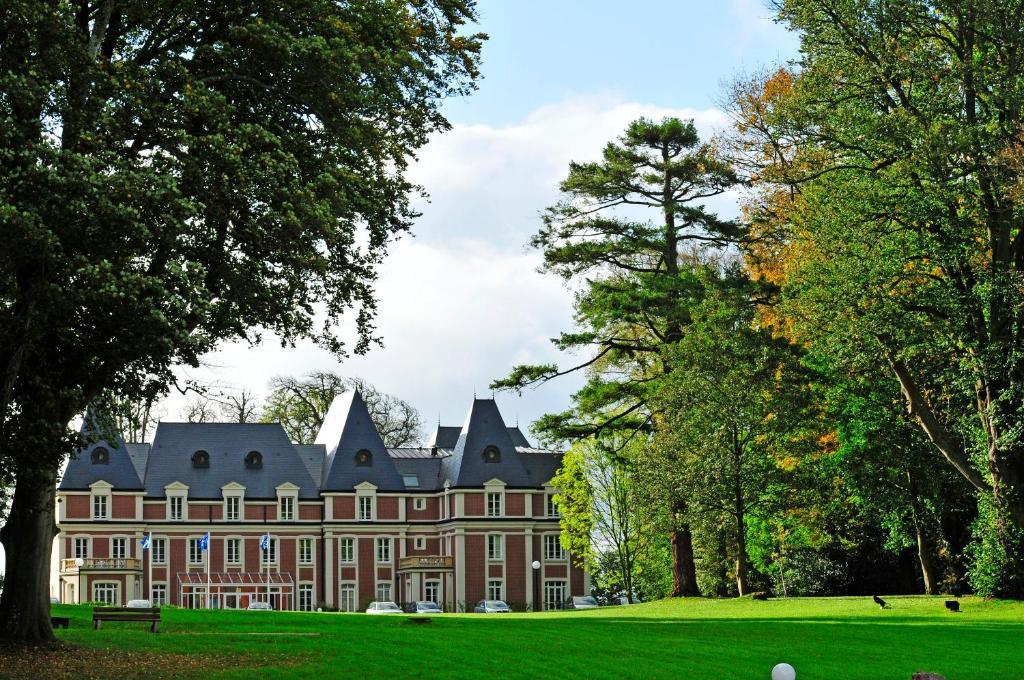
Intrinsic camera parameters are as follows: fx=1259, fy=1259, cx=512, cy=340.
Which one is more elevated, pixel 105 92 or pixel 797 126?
pixel 797 126

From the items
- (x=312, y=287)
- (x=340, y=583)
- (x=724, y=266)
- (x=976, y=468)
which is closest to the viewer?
(x=312, y=287)

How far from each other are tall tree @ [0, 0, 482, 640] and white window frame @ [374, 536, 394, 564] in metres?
52.8

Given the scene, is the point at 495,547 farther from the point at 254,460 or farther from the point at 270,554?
the point at 254,460

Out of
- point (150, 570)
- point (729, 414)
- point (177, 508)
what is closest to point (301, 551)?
point (177, 508)

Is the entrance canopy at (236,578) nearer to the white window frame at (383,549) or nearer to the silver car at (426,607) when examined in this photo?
the white window frame at (383,549)

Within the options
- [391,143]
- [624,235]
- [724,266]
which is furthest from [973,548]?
[391,143]

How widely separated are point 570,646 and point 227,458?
53.7 metres

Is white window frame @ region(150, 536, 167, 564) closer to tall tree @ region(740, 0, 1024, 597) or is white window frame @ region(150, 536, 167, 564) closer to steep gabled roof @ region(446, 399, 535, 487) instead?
steep gabled roof @ region(446, 399, 535, 487)

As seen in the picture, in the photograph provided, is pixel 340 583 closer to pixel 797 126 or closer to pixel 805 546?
pixel 805 546

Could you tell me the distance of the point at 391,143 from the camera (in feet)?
77.7

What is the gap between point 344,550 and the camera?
73938 millimetres

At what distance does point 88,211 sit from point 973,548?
2836 centimetres

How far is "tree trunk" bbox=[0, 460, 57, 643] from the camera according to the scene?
1972 centimetres

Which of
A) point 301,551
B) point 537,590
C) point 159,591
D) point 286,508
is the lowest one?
point 537,590
